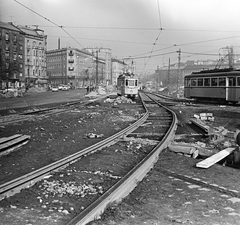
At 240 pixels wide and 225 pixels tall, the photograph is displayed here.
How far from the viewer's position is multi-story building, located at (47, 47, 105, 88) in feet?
356

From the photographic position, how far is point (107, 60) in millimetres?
123188

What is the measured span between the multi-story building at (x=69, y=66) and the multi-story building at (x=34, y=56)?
21205mm

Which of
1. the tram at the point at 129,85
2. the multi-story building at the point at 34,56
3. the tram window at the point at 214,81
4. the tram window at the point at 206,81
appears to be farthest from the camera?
the multi-story building at the point at 34,56

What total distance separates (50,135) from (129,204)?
6.71 m

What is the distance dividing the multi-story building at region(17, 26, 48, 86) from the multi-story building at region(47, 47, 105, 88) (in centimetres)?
2120

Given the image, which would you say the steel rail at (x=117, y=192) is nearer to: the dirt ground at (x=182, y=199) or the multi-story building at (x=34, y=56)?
the dirt ground at (x=182, y=199)

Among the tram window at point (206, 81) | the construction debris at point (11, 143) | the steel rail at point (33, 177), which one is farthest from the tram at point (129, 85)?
the steel rail at point (33, 177)

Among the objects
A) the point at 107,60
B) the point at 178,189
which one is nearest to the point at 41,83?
the point at 107,60

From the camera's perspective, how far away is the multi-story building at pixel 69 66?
10856 cm

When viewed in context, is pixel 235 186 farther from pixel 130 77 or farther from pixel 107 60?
pixel 107 60

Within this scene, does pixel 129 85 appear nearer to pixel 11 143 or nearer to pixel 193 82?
pixel 193 82

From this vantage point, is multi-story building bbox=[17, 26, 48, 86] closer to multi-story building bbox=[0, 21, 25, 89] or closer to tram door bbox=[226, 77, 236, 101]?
multi-story building bbox=[0, 21, 25, 89]

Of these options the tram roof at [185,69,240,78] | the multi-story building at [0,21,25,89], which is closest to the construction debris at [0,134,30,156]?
the tram roof at [185,69,240,78]

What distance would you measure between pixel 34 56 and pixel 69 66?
112 ft
